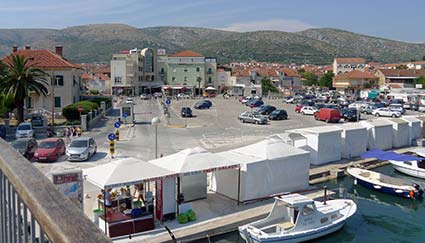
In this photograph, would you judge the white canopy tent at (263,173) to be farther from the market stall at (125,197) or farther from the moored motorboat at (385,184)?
the moored motorboat at (385,184)

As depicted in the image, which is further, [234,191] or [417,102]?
[417,102]

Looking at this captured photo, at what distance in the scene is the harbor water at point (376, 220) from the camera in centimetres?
1788

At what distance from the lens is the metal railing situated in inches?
72.2

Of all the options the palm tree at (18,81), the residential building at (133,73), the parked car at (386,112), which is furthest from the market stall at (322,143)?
the residential building at (133,73)

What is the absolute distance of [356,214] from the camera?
816 inches

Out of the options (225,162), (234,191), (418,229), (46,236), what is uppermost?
(46,236)

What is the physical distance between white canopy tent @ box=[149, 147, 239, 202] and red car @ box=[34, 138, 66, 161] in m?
10.3

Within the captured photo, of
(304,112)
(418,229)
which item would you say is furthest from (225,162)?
(304,112)

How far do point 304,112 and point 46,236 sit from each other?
56025 millimetres

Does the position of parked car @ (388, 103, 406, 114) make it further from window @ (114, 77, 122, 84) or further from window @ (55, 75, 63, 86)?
window @ (114, 77, 122, 84)

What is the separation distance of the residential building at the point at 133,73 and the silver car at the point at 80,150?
77.0 meters

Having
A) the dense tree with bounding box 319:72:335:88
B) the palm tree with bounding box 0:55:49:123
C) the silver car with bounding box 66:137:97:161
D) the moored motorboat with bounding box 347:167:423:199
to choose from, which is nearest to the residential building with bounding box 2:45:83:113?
the palm tree with bounding box 0:55:49:123

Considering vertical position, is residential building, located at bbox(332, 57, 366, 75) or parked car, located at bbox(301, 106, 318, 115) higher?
residential building, located at bbox(332, 57, 366, 75)

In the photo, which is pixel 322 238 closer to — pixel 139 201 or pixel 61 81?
pixel 139 201
